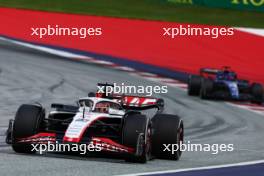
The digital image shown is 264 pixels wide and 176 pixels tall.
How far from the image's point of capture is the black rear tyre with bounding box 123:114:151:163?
12438 mm

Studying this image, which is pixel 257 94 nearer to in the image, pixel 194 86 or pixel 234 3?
pixel 194 86

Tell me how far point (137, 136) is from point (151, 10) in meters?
23.5

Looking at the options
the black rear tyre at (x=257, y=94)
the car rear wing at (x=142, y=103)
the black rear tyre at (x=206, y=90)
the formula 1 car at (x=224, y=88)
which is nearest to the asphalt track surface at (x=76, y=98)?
the black rear tyre at (x=206, y=90)

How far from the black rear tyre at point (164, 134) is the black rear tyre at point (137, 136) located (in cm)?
50

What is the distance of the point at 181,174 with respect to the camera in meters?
11.3

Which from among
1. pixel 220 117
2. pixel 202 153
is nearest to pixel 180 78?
pixel 220 117

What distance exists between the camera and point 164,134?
13.2 m

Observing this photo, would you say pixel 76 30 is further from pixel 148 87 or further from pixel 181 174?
pixel 181 174

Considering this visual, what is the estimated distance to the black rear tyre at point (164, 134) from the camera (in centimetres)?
1314

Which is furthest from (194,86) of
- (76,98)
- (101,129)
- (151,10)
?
(101,129)

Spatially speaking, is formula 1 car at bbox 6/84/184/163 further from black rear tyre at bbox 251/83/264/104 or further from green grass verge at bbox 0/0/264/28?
green grass verge at bbox 0/0/264/28

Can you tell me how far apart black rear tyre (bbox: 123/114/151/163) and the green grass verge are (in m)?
21.4

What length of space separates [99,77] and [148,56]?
444cm

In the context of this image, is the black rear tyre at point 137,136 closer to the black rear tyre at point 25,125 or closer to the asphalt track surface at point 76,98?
the asphalt track surface at point 76,98
